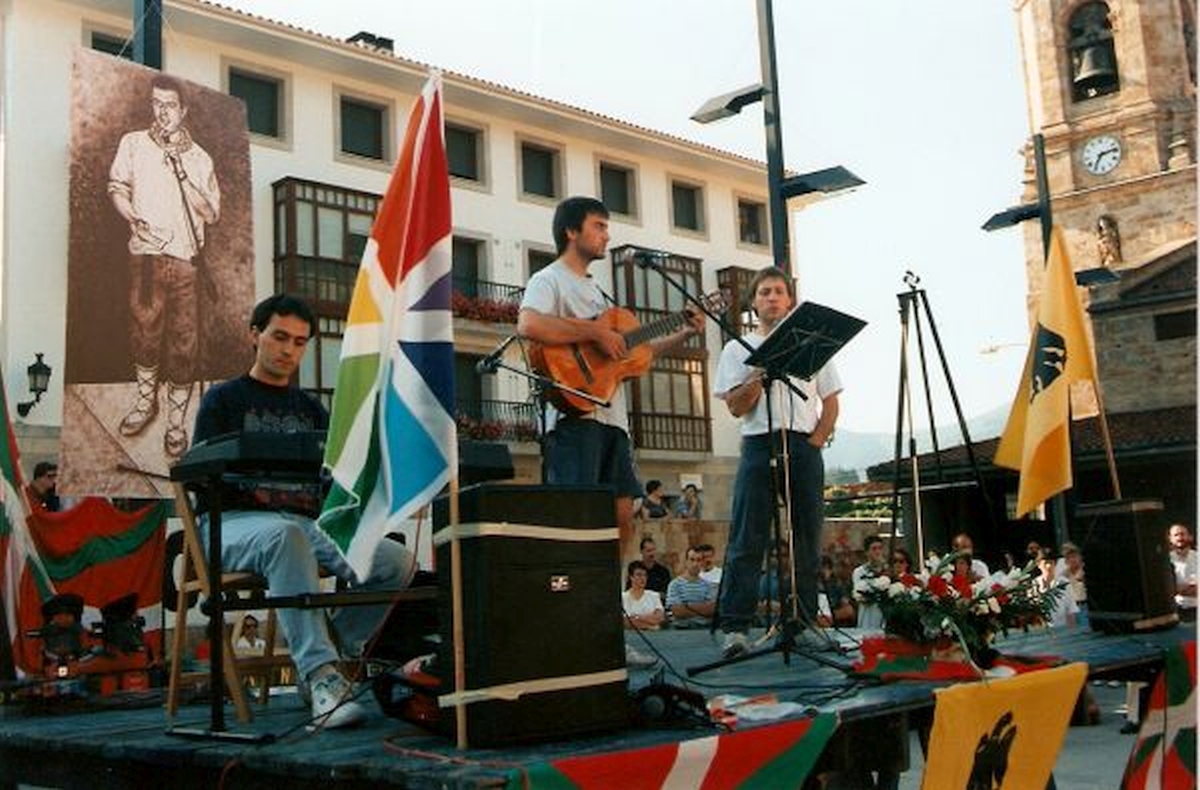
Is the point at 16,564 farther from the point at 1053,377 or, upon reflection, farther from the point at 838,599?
the point at 838,599

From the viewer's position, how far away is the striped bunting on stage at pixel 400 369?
3682mm

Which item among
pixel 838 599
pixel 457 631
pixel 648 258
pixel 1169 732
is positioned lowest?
pixel 1169 732

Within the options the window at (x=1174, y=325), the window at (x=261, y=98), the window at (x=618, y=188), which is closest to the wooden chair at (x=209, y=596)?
the window at (x=261, y=98)

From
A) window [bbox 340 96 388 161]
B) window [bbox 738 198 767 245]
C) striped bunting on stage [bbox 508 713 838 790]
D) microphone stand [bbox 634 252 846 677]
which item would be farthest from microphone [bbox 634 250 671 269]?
window [bbox 738 198 767 245]

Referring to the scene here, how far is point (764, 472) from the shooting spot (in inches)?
235

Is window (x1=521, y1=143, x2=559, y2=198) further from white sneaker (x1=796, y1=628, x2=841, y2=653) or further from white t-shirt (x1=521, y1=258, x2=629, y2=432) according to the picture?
white t-shirt (x1=521, y1=258, x2=629, y2=432)

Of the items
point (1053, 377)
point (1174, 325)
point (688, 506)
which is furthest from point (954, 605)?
point (1174, 325)

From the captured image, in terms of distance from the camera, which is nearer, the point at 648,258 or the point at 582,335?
the point at 582,335

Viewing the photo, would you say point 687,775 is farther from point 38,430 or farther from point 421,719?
point 38,430

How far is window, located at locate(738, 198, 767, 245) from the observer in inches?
1452

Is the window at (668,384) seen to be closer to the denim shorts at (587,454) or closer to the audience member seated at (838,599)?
the audience member seated at (838,599)

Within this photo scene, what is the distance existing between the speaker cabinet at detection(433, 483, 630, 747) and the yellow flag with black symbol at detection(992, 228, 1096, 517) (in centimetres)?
591

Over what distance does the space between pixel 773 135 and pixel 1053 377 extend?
3.30 m

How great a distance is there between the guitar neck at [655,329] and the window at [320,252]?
68.6 ft
